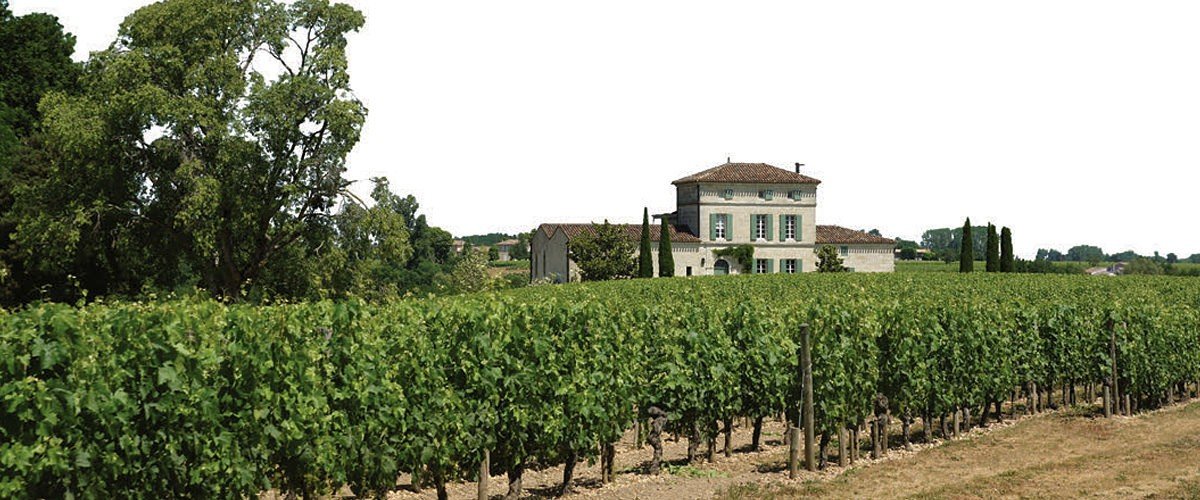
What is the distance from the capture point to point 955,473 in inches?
469

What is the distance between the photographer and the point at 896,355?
13.5m

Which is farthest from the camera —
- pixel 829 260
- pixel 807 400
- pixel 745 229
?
pixel 745 229

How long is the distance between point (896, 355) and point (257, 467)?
850 cm

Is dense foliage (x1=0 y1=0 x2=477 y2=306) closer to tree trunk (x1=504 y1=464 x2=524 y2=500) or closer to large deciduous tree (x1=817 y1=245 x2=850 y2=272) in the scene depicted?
tree trunk (x1=504 y1=464 x2=524 y2=500)

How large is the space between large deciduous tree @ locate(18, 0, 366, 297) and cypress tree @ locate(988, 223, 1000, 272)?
133 feet

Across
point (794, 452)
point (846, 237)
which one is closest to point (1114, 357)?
point (794, 452)

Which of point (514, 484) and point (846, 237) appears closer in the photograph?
point (514, 484)

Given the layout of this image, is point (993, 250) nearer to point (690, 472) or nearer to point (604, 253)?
point (604, 253)

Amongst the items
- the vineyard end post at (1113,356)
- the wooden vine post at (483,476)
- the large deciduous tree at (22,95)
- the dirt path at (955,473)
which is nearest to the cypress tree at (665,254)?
the large deciduous tree at (22,95)

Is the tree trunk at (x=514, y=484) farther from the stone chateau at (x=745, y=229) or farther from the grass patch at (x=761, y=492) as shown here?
the stone chateau at (x=745, y=229)

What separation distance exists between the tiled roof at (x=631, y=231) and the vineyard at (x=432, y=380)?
44.1 metres

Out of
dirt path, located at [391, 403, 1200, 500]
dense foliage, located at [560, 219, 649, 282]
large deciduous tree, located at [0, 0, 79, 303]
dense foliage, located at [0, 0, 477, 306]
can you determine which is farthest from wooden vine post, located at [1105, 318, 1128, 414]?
dense foliage, located at [560, 219, 649, 282]

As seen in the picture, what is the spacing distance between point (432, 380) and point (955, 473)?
21.0ft

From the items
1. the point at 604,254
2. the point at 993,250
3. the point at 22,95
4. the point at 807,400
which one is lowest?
the point at 807,400
